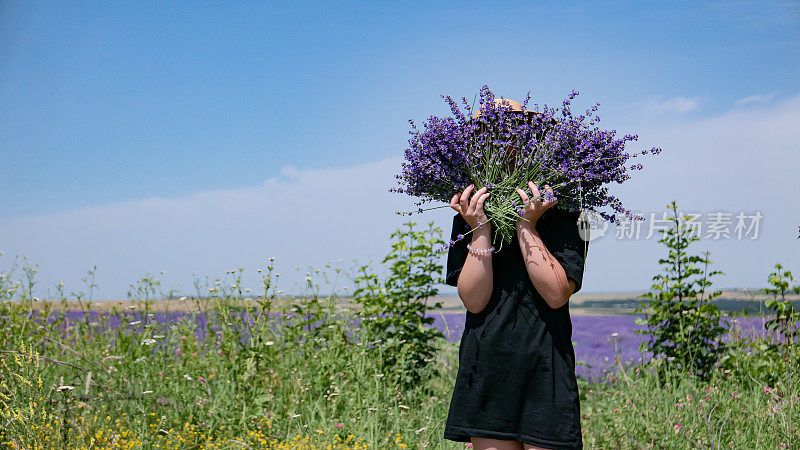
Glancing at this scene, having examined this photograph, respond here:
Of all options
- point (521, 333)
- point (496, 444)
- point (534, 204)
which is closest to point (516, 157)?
point (534, 204)

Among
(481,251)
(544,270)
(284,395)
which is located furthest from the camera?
(284,395)

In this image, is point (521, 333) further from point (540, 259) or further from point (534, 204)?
point (534, 204)

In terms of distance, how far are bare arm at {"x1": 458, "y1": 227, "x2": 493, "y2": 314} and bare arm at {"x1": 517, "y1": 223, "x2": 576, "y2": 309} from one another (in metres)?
0.16

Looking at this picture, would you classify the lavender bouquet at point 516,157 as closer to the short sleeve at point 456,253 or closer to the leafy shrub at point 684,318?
the short sleeve at point 456,253

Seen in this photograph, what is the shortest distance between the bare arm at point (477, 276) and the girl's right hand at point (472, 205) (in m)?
0.05

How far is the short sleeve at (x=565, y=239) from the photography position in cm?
294

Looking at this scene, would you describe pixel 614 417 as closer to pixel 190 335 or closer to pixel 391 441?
pixel 391 441

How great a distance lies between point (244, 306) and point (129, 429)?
1.57 m

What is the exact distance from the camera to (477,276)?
2.94 m

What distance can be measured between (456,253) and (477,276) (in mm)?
261

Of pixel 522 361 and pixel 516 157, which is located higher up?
pixel 516 157

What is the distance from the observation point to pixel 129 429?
13.9 feet

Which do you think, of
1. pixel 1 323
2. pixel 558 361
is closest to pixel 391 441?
pixel 558 361

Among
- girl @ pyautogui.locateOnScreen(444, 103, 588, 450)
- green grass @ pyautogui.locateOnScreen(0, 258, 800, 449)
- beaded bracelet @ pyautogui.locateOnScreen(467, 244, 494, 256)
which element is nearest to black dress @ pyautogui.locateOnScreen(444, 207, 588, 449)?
girl @ pyautogui.locateOnScreen(444, 103, 588, 450)
